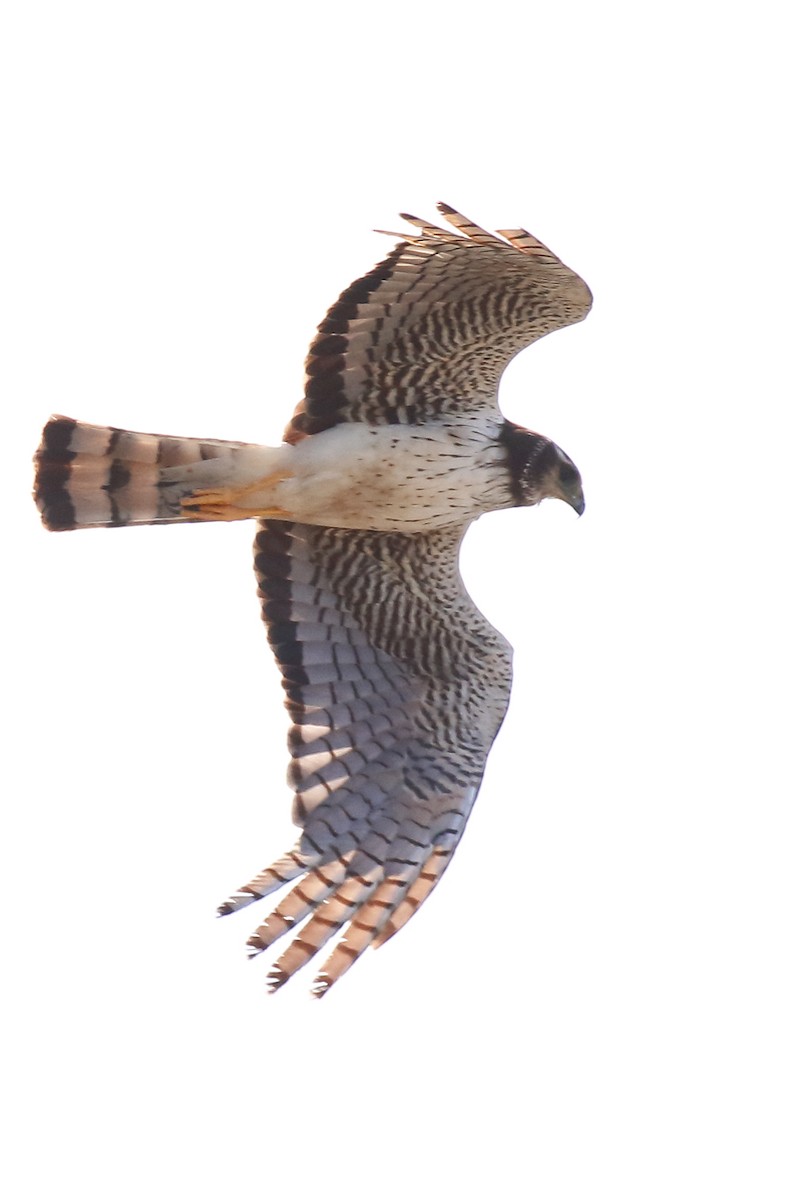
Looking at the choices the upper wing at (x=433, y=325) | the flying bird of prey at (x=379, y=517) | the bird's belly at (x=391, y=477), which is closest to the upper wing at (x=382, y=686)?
the flying bird of prey at (x=379, y=517)

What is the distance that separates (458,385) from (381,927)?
245cm

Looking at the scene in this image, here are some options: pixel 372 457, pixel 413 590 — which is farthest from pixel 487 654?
pixel 372 457

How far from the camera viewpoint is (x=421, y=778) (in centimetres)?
1061

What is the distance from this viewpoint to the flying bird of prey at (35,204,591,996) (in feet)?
31.9

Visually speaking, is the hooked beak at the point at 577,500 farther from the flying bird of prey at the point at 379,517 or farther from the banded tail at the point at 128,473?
the banded tail at the point at 128,473

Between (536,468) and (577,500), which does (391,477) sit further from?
(577,500)

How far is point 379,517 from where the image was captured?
10.3 metres

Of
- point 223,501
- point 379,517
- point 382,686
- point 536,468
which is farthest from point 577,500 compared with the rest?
point 223,501

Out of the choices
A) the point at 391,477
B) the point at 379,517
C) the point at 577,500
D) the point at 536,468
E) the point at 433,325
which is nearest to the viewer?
the point at 433,325

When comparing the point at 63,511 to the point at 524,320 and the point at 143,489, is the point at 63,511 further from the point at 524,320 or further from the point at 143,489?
the point at 524,320

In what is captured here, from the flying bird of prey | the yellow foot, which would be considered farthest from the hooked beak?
the yellow foot

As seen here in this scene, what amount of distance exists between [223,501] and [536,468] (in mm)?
1478

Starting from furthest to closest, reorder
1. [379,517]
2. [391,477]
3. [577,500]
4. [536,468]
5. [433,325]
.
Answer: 1. [577,500]
2. [536,468]
3. [379,517]
4. [391,477]
5. [433,325]

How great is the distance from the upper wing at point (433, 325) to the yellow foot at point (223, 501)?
10.0 inches
